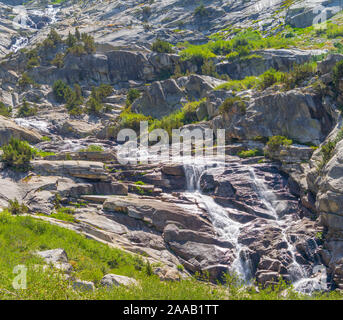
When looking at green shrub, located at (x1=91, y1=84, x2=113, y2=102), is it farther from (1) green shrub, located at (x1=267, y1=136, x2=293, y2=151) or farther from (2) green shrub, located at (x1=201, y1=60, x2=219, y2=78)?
(1) green shrub, located at (x1=267, y1=136, x2=293, y2=151)

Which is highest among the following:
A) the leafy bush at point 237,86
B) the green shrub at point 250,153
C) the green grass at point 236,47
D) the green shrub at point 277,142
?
the green grass at point 236,47

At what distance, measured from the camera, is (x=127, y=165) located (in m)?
25.2

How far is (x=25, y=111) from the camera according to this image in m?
42.2

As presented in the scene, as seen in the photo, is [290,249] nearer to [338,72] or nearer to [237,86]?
[338,72]

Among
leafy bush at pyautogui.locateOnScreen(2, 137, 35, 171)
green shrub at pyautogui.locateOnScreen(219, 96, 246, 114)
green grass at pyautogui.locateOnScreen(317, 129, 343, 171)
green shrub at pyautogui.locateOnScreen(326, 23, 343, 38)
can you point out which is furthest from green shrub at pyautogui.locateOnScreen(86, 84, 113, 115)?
green shrub at pyautogui.locateOnScreen(326, 23, 343, 38)

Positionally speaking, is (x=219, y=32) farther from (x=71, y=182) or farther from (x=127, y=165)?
(x=71, y=182)

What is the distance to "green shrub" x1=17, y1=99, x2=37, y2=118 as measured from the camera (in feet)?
137

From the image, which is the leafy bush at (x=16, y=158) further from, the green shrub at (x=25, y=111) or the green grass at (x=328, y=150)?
the green shrub at (x=25, y=111)

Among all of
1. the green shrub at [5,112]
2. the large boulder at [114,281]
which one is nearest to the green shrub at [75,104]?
the green shrub at [5,112]

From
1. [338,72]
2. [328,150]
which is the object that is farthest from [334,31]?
[328,150]

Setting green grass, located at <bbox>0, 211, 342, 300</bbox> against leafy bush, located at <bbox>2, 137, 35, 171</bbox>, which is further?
leafy bush, located at <bbox>2, 137, 35, 171</bbox>

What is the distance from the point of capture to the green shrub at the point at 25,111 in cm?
4181

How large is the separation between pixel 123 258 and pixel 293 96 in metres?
18.9
